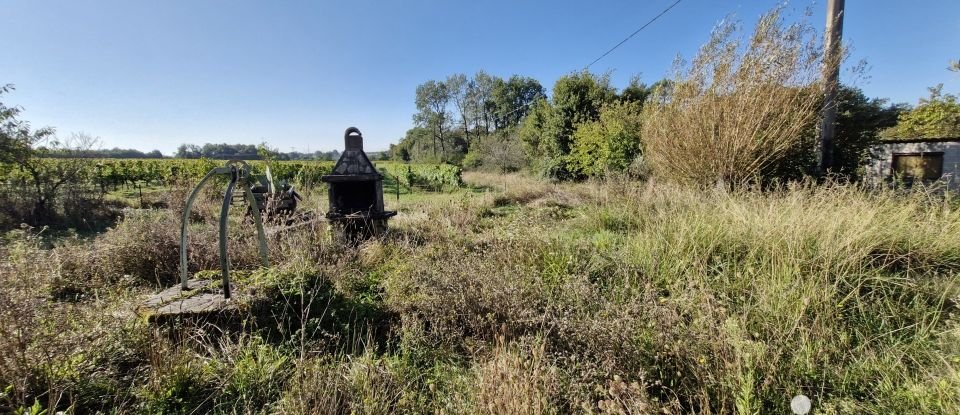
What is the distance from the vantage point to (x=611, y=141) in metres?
11.3

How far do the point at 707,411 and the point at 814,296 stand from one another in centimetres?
151

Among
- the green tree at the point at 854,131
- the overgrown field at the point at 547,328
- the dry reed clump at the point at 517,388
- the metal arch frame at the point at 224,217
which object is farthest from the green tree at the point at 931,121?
the metal arch frame at the point at 224,217

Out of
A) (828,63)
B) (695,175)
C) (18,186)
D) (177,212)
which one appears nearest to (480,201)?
(695,175)

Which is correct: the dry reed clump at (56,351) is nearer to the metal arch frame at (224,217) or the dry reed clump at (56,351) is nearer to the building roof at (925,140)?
the metal arch frame at (224,217)

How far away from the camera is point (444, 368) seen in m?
2.27

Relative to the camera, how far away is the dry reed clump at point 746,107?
520cm

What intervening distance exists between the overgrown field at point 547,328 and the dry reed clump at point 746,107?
167cm

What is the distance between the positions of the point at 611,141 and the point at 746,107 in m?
6.01

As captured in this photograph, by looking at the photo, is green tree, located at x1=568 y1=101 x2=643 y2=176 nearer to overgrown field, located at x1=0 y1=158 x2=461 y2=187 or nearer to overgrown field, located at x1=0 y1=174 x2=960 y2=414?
overgrown field, located at x1=0 y1=174 x2=960 y2=414

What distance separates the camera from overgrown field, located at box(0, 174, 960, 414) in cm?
177

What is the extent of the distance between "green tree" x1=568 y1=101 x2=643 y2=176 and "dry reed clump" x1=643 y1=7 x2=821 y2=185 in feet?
14.9

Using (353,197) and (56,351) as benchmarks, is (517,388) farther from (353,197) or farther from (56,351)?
(353,197)

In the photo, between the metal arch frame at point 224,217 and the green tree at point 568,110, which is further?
the green tree at point 568,110

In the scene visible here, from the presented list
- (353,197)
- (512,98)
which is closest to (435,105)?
(512,98)
